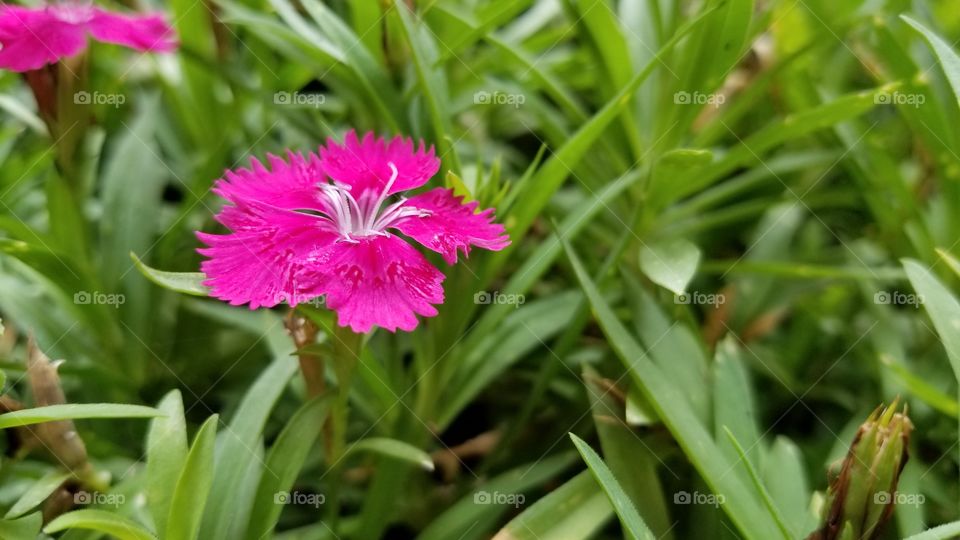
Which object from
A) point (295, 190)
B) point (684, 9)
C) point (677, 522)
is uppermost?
point (684, 9)

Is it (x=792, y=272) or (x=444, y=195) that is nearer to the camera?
(x=444, y=195)

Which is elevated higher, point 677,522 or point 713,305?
point 713,305

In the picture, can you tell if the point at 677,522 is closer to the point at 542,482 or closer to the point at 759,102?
the point at 542,482

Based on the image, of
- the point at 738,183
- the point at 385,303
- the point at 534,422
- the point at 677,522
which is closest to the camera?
the point at 385,303

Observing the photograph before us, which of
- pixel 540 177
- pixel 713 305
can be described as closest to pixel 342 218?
pixel 540 177

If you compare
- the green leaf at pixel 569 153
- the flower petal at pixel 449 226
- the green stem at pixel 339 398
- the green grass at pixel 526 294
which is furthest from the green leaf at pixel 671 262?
the green stem at pixel 339 398

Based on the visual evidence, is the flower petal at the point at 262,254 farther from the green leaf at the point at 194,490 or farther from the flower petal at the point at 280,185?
the green leaf at the point at 194,490

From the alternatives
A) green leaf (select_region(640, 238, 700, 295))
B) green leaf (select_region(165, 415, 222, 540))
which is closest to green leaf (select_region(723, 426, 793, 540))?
green leaf (select_region(640, 238, 700, 295))
